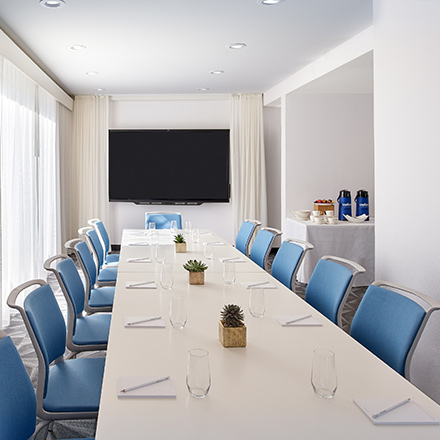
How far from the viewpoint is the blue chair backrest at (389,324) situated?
77.4 inches

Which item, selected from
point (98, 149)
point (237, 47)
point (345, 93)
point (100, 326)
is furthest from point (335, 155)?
point (100, 326)

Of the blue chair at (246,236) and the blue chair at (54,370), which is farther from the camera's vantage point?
the blue chair at (246,236)

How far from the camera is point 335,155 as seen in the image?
740 centimetres

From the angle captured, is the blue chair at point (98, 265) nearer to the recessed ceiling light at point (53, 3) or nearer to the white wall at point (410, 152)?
the recessed ceiling light at point (53, 3)

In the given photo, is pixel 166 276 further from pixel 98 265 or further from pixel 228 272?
pixel 98 265

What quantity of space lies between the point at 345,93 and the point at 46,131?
449 centimetres

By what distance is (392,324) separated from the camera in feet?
6.88

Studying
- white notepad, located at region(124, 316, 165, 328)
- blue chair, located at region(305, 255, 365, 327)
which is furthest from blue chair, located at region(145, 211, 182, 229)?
white notepad, located at region(124, 316, 165, 328)

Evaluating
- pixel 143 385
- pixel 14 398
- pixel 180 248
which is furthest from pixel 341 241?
pixel 14 398

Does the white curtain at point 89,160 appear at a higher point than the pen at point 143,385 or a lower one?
higher

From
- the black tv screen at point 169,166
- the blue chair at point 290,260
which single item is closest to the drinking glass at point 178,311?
the blue chair at point 290,260

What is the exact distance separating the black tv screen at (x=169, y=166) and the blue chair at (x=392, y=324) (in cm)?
673

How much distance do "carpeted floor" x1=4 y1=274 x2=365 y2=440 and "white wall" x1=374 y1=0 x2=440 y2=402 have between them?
1396mm

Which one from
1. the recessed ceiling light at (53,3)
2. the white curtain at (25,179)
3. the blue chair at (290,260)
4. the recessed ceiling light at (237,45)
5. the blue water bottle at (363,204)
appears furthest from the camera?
the blue water bottle at (363,204)
